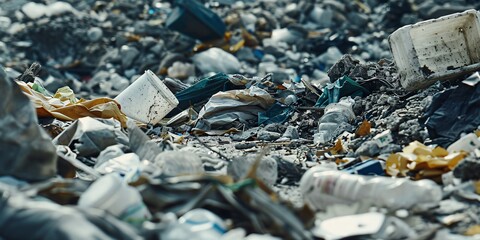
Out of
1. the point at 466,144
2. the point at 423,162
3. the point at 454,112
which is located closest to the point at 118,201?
the point at 423,162

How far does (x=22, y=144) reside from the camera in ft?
11.9

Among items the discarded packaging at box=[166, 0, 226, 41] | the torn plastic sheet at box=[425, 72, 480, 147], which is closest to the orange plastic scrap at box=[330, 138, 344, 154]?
the torn plastic sheet at box=[425, 72, 480, 147]

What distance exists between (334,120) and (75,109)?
71.5 inches

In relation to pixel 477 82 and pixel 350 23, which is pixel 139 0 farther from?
pixel 477 82

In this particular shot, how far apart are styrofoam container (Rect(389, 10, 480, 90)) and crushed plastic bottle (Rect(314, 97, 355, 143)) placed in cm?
45

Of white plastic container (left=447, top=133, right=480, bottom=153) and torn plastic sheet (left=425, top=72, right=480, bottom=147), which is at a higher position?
white plastic container (left=447, top=133, right=480, bottom=153)

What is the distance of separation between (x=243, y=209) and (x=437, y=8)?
436 inches

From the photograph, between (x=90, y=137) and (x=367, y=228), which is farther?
(x=90, y=137)

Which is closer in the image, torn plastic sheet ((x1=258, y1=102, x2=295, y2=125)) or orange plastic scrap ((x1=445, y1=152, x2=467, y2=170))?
orange plastic scrap ((x1=445, y1=152, x2=467, y2=170))

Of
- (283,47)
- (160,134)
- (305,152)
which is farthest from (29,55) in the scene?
(305,152)

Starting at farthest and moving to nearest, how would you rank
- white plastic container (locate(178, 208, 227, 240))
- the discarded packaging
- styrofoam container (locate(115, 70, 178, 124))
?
1. the discarded packaging
2. styrofoam container (locate(115, 70, 178, 124))
3. white plastic container (locate(178, 208, 227, 240))

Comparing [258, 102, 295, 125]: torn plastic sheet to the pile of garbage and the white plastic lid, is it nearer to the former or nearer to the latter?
the pile of garbage

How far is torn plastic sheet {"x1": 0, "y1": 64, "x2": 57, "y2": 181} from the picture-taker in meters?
3.56

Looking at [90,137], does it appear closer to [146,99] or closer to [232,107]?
[146,99]
